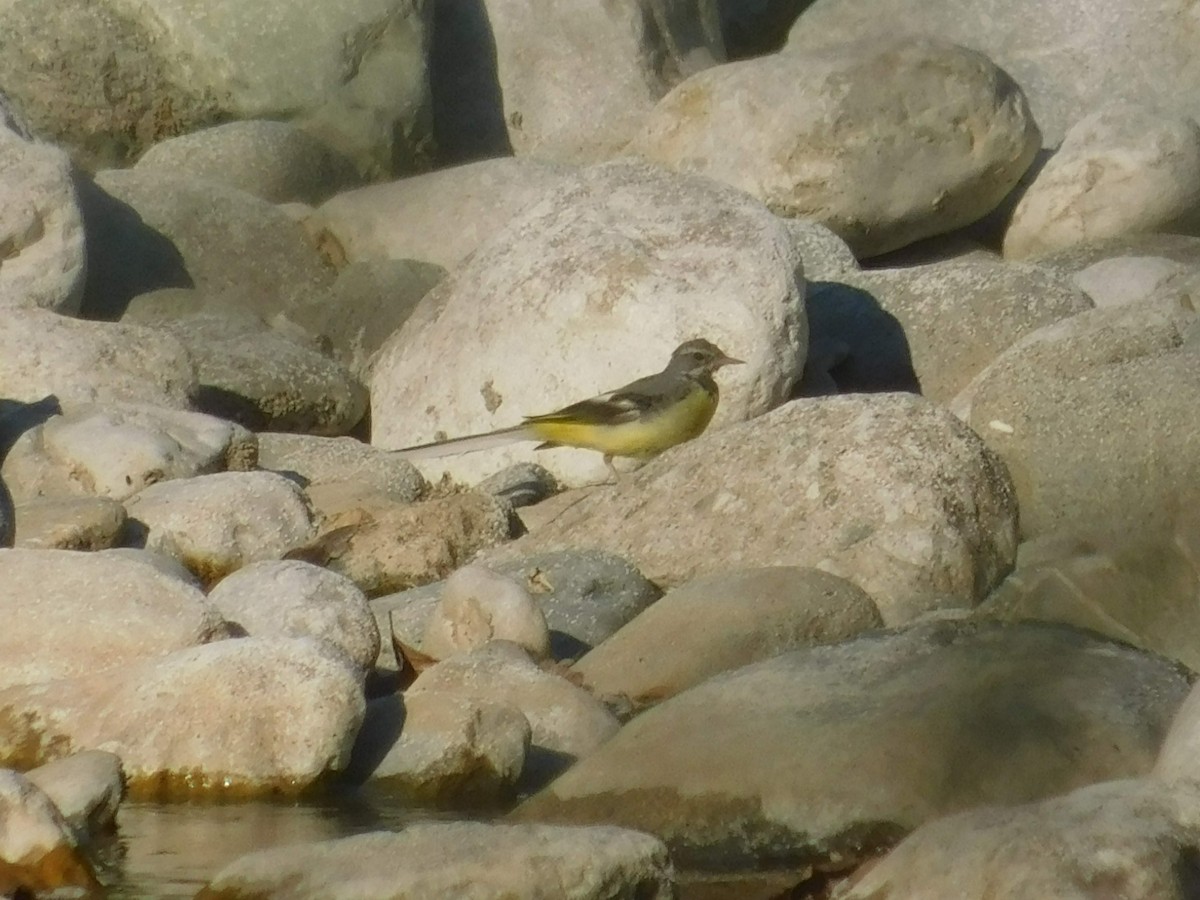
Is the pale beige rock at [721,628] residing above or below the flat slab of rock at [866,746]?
below

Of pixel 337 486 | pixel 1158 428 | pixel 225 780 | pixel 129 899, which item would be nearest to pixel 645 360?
pixel 337 486

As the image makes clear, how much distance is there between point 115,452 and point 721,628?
3627mm

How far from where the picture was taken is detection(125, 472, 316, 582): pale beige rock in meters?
10.7

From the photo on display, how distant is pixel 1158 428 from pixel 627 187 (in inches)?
150

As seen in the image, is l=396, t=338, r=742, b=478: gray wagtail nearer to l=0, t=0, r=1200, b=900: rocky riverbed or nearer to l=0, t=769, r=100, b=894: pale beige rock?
l=0, t=0, r=1200, b=900: rocky riverbed

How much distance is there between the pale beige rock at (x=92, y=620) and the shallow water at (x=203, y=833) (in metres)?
0.88

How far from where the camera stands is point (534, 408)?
1245 cm

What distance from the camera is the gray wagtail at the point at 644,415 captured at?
38.0ft

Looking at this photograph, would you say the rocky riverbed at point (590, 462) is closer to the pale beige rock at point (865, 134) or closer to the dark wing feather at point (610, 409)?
the pale beige rock at point (865, 134)

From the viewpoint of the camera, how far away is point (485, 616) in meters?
9.26

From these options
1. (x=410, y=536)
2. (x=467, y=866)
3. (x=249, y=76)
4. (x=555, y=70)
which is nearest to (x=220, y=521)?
(x=410, y=536)

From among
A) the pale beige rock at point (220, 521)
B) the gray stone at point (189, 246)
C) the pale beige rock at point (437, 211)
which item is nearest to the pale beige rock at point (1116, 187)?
the pale beige rock at point (437, 211)

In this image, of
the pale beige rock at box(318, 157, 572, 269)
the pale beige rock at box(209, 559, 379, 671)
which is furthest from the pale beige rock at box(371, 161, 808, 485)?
the pale beige rock at box(209, 559, 379, 671)

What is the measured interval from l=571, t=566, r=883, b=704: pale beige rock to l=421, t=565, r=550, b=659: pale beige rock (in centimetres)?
22
